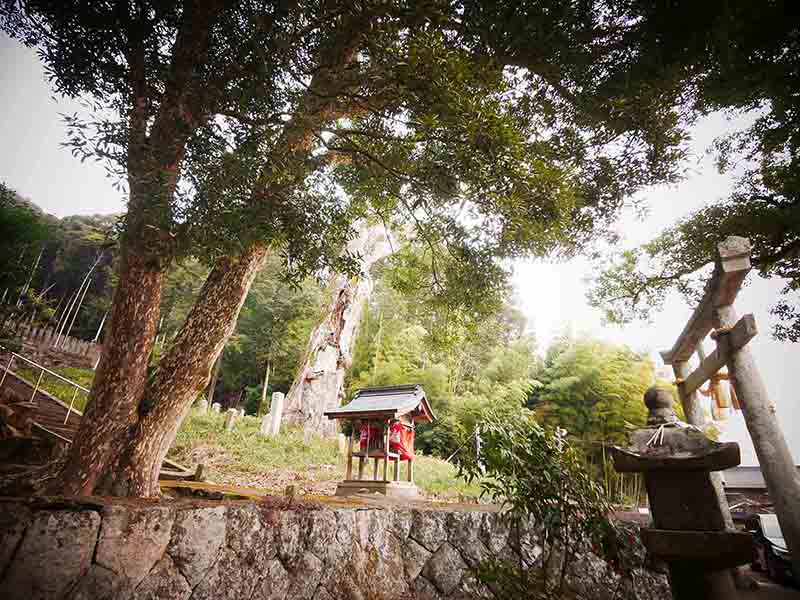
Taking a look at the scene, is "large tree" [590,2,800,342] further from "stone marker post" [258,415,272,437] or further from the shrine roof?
"stone marker post" [258,415,272,437]

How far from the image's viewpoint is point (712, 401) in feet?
14.1

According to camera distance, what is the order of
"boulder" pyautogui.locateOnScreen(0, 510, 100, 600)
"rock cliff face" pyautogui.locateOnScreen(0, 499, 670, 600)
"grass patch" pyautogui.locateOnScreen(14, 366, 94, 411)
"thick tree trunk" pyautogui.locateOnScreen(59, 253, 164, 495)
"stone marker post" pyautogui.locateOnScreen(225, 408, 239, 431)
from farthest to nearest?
"stone marker post" pyautogui.locateOnScreen(225, 408, 239, 431)
"grass patch" pyautogui.locateOnScreen(14, 366, 94, 411)
"thick tree trunk" pyautogui.locateOnScreen(59, 253, 164, 495)
"rock cliff face" pyautogui.locateOnScreen(0, 499, 670, 600)
"boulder" pyautogui.locateOnScreen(0, 510, 100, 600)

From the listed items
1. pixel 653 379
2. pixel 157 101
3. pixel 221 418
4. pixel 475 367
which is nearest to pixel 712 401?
pixel 157 101

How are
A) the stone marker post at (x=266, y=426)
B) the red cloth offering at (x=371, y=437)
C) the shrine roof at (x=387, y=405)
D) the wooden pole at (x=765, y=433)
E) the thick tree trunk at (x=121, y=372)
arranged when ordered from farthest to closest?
the stone marker post at (x=266, y=426)
the red cloth offering at (x=371, y=437)
the shrine roof at (x=387, y=405)
the thick tree trunk at (x=121, y=372)
the wooden pole at (x=765, y=433)

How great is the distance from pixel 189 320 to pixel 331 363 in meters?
10.7

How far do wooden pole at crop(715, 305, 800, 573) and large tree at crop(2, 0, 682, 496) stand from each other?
202 cm

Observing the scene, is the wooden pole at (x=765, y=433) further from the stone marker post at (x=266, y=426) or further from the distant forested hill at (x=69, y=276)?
the distant forested hill at (x=69, y=276)

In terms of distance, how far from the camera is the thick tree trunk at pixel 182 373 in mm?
3754

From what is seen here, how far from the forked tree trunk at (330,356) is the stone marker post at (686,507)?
11.8m

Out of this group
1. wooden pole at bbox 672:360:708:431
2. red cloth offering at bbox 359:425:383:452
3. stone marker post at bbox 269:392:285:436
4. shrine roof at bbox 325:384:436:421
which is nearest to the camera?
wooden pole at bbox 672:360:708:431

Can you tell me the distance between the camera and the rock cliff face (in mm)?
2357

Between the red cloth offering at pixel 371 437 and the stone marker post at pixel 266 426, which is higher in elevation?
the stone marker post at pixel 266 426

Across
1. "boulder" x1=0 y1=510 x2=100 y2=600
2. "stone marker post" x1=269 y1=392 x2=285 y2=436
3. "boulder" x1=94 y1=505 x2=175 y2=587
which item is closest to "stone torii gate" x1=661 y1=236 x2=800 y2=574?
"boulder" x1=94 y1=505 x2=175 y2=587

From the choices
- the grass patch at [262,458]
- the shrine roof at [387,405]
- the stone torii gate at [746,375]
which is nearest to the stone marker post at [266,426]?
the grass patch at [262,458]
